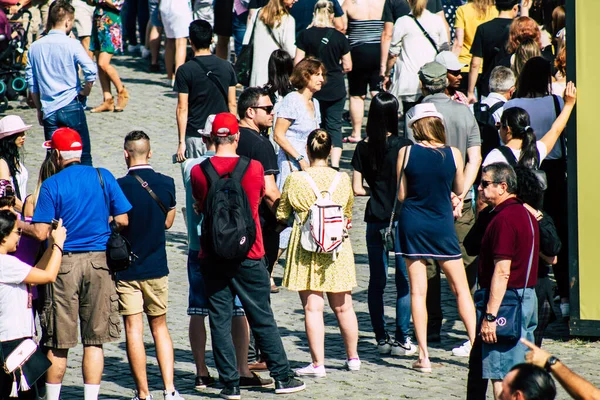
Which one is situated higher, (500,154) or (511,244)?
(500,154)

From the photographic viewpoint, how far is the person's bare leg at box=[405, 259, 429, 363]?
7.58 metres

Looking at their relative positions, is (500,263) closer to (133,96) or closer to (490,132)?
(490,132)

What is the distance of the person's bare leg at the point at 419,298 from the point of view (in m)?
7.58

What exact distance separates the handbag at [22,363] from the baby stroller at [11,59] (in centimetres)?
887

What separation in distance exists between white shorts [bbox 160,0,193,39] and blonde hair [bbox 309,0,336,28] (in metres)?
3.38

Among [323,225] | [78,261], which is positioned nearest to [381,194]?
[323,225]

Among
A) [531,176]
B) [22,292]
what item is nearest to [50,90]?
[22,292]

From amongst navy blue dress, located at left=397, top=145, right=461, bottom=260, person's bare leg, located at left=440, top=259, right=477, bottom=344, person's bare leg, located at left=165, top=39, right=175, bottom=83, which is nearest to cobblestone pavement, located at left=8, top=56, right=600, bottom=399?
person's bare leg, located at left=440, top=259, right=477, bottom=344

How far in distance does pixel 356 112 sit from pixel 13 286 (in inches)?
317

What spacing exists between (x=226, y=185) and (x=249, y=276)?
0.63 metres

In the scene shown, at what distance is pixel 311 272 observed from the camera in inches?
293

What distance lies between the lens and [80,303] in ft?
21.8

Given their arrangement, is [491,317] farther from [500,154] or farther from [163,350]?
[163,350]

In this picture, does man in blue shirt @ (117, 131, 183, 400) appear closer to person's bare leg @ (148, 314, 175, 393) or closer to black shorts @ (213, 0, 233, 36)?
person's bare leg @ (148, 314, 175, 393)
